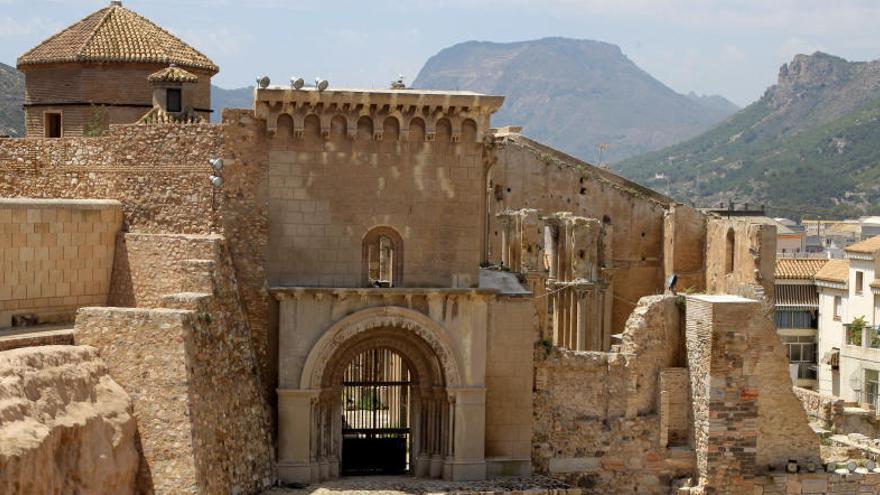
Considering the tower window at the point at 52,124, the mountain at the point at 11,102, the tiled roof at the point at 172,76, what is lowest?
the tower window at the point at 52,124

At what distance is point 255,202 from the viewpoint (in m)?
29.1

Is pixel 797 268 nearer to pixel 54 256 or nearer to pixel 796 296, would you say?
pixel 796 296

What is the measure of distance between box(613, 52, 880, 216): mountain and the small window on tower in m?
82.4

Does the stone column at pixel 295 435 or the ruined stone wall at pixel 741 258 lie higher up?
the ruined stone wall at pixel 741 258

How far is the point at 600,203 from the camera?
135 ft

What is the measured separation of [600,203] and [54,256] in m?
17.7

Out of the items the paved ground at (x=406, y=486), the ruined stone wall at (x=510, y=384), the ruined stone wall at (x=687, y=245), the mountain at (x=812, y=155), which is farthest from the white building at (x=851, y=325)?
the mountain at (x=812, y=155)

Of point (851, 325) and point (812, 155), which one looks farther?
point (812, 155)

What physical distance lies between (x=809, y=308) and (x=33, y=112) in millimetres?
29285

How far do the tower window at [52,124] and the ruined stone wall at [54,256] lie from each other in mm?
8666

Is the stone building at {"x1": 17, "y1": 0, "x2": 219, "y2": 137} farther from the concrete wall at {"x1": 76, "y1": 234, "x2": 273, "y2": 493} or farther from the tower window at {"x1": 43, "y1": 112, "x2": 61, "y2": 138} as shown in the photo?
the concrete wall at {"x1": 76, "y1": 234, "x2": 273, "y2": 493}

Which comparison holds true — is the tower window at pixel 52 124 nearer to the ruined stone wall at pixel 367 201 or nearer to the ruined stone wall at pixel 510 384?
the ruined stone wall at pixel 367 201

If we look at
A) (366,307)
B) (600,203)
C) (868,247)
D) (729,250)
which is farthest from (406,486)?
(868,247)

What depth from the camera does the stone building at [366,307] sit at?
1103 inches
